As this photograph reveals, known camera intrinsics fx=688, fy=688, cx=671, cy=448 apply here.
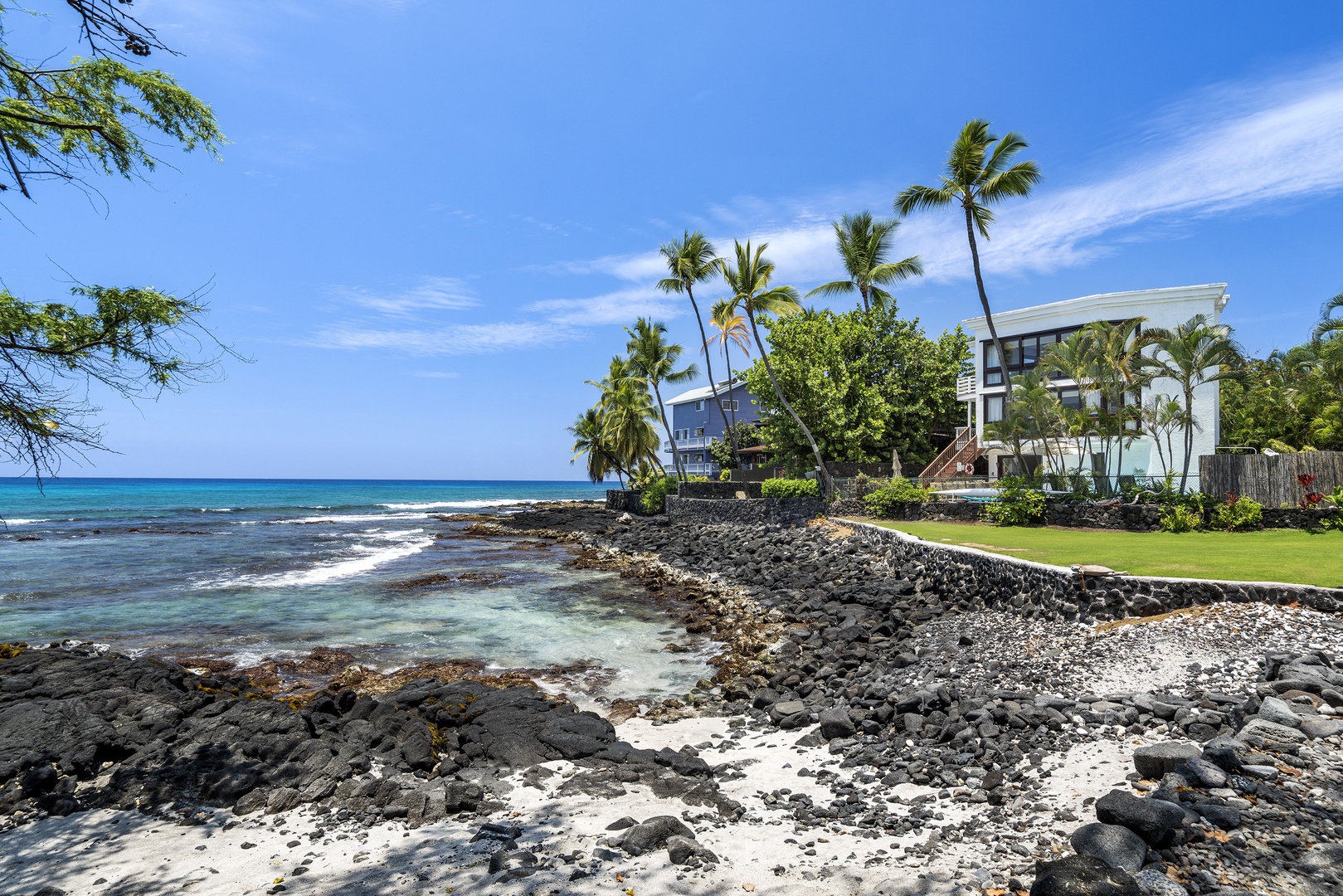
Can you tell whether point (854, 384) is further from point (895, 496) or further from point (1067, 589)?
point (1067, 589)

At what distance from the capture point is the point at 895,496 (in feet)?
87.0

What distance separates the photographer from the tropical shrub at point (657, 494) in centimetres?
4672

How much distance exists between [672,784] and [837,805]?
1749 mm

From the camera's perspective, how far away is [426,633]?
16172mm

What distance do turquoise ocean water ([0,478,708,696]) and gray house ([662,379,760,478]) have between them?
24208mm

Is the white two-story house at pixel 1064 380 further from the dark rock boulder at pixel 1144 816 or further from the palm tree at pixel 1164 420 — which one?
the dark rock boulder at pixel 1144 816

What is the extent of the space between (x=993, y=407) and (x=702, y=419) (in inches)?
1240

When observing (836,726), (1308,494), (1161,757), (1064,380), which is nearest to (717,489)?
(1064,380)

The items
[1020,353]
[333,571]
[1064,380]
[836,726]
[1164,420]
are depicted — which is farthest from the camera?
[1020,353]

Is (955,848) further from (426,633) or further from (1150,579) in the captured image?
(426,633)

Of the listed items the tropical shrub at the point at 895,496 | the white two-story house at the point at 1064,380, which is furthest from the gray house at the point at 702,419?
the tropical shrub at the point at 895,496

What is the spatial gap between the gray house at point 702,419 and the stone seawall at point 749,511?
15.9 metres

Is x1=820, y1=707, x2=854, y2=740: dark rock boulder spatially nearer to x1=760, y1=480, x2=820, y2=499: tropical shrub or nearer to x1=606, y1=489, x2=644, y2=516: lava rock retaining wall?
x1=760, y1=480, x2=820, y2=499: tropical shrub

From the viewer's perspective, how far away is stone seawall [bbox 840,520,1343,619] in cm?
941
